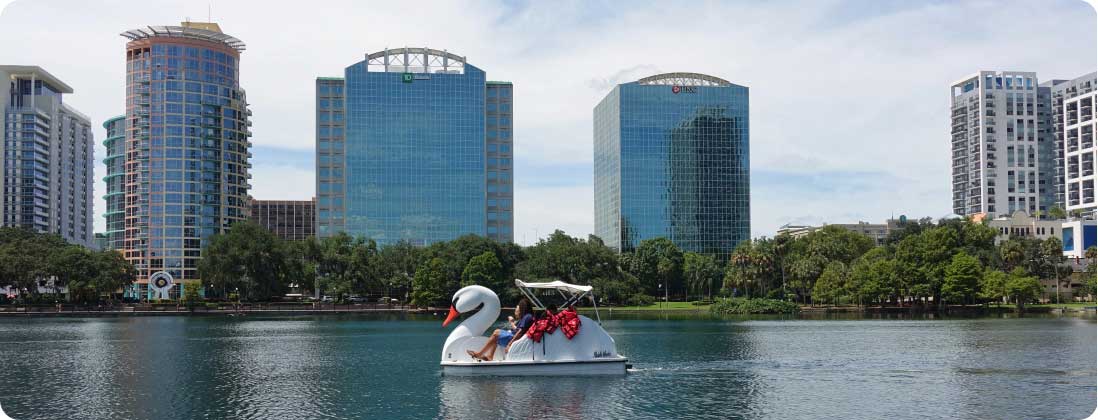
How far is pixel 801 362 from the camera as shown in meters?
53.8

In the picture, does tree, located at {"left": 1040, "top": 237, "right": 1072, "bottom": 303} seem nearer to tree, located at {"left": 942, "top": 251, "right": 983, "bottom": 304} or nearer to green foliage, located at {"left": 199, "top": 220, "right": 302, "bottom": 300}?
tree, located at {"left": 942, "top": 251, "right": 983, "bottom": 304}

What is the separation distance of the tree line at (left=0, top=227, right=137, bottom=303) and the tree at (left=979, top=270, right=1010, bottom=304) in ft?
387

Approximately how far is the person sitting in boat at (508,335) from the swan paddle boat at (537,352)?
0.28 m

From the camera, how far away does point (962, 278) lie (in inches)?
4956

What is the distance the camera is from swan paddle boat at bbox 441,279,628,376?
46188mm

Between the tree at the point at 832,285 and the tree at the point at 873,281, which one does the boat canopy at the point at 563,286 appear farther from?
the tree at the point at 832,285

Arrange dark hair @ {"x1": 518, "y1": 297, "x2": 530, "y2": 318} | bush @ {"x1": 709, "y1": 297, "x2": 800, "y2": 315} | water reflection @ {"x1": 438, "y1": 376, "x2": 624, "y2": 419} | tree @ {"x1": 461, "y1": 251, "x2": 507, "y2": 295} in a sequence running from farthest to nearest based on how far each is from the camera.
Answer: tree @ {"x1": 461, "y1": 251, "x2": 507, "y2": 295}, bush @ {"x1": 709, "y1": 297, "x2": 800, "y2": 315}, dark hair @ {"x1": 518, "y1": 297, "x2": 530, "y2": 318}, water reflection @ {"x1": 438, "y1": 376, "x2": 624, "y2": 419}

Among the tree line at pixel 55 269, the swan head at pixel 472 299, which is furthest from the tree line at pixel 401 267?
the swan head at pixel 472 299

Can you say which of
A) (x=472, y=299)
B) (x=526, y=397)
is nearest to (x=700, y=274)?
(x=472, y=299)

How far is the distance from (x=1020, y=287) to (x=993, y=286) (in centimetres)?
334

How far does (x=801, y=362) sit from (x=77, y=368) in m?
39.2

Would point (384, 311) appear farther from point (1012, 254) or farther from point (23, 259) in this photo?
point (1012, 254)

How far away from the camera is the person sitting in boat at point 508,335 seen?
154 ft

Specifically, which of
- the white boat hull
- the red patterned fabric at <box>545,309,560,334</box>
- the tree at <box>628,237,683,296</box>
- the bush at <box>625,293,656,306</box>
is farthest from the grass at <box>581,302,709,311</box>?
the red patterned fabric at <box>545,309,560,334</box>
